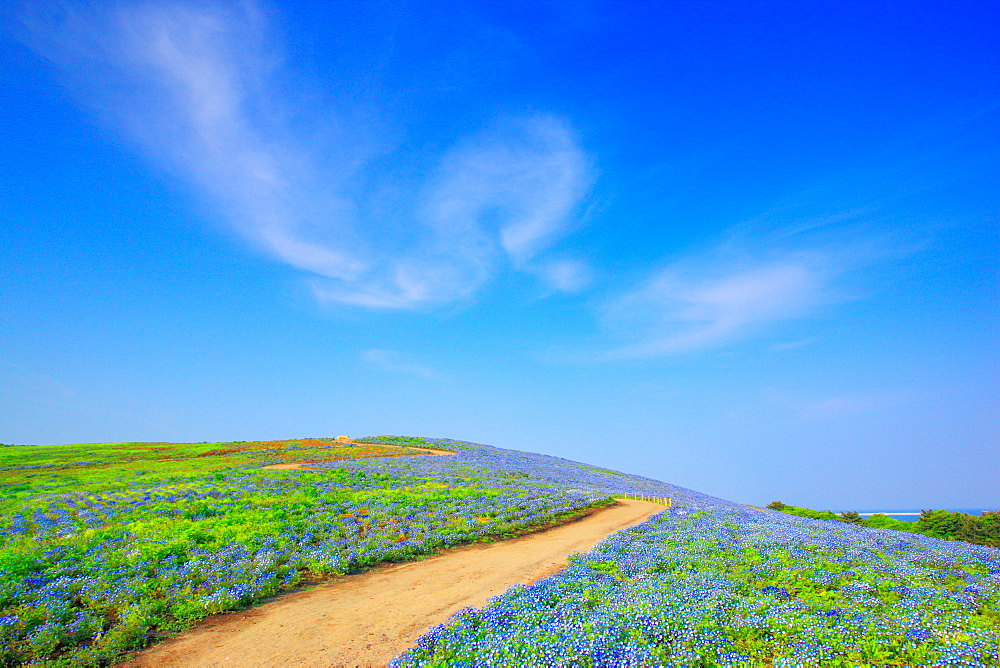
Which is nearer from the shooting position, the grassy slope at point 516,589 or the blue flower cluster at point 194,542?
the grassy slope at point 516,589

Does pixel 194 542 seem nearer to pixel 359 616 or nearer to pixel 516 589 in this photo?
pixel 359 616

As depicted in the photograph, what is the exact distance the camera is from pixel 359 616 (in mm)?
12672

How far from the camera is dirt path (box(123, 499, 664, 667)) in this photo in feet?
35.0

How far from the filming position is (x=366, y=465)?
4062 cm

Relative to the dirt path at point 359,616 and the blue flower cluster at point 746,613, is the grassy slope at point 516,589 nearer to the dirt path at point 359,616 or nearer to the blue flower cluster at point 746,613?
the blue flower cluster at point 746,613

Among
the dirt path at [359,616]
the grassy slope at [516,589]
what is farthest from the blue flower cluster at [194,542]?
the dirt path at [359,616]

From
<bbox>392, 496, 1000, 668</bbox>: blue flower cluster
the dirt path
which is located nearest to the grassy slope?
<bbox>392, 496, 1000, 668</bbox>: blue flower cluster

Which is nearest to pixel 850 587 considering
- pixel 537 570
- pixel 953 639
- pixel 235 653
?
pixel 953 639

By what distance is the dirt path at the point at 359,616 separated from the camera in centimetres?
1068

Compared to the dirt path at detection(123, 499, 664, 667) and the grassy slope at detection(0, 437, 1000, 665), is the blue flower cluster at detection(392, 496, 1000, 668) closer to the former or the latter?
the grassy slope at detection(0, 437, 1000, 665)

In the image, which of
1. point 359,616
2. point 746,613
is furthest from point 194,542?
point 746,613

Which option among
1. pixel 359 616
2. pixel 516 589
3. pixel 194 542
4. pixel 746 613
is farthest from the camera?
pixel 194 542

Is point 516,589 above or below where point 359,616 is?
above

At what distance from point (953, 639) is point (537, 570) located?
1089cm
